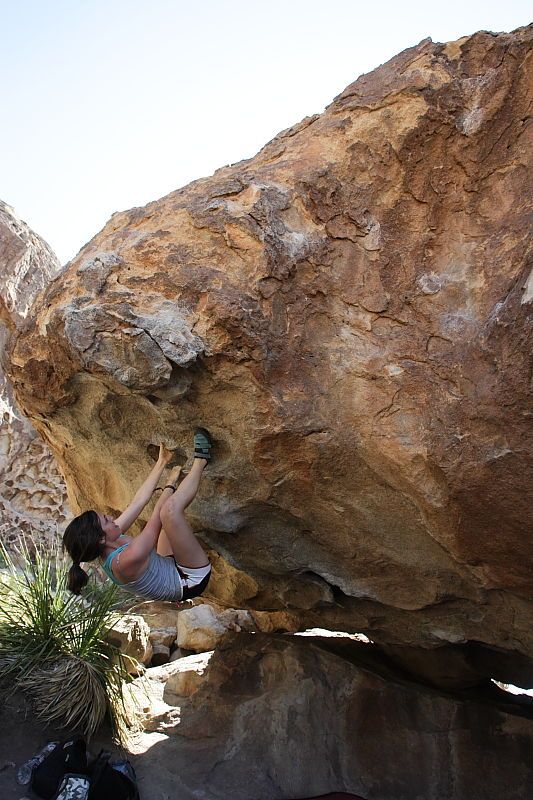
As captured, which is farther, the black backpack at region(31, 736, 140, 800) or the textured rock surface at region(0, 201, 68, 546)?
the textured rock surface at region(0, 201, 68, 546)

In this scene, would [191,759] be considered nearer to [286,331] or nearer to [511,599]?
[511,599]

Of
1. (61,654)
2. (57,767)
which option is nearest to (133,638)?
(61,654)

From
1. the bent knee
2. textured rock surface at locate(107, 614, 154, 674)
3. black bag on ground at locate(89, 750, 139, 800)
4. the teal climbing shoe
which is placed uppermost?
the teal climbing shoe

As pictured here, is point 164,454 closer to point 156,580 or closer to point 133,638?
point 156,580

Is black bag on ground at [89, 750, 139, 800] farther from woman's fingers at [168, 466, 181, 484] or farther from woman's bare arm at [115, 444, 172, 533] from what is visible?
woman's fingers at [168, 466, 181, 484]

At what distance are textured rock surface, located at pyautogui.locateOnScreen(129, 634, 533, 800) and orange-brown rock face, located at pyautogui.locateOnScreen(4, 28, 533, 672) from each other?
41.2 inches

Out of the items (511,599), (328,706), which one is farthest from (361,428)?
(328,706)

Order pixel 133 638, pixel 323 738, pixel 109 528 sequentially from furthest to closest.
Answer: pixel 133 638 → pixel 323 738 → pixel 109 528

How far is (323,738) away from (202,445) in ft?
6.76

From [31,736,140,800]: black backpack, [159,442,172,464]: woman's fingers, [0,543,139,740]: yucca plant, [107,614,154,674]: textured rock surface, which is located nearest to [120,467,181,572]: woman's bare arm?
[159,442,172,464]: woman's fingers

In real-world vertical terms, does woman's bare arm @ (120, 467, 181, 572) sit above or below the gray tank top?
above

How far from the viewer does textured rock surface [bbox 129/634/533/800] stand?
151 inches

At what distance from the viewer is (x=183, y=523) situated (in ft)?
10.9

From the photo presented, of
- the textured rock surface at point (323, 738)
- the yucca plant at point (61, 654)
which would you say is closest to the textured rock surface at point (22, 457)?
the yucca plant at point (61, 654)
